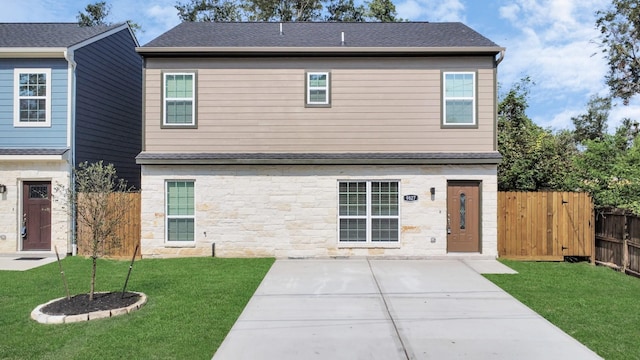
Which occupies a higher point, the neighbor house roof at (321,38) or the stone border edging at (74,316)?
the neighbor house roof at (321,38)

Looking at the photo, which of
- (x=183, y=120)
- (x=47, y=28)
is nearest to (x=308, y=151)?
(x=183, y=120)

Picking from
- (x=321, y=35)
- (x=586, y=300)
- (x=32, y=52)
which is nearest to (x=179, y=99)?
(x=32, y=52)

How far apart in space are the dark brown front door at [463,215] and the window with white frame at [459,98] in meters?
1.79

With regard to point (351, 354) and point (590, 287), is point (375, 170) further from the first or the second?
point (351, 354)

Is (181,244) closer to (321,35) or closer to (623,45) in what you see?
(321,35)

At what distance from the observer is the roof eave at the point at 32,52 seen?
1192cm

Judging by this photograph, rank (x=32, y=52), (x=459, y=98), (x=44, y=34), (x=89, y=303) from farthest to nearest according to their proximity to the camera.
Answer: (x=44, y=34), (x=32, y=52), (x=459, y=98), (x=89, y=303)

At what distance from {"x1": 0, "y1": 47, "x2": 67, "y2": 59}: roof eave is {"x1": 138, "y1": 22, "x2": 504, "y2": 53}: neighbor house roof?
2.72 meters

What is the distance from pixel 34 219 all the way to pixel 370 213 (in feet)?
32.5

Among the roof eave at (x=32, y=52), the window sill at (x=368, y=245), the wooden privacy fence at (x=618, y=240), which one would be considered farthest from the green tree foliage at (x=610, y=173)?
the roof eave at (x=32, y=52)

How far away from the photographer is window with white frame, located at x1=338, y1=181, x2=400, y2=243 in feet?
37.7

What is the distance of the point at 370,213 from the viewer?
37.7 ft

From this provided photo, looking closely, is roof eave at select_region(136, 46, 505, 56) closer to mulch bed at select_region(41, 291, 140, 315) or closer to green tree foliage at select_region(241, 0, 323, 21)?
mulch bed at select_region(41, 291, 140, 315)

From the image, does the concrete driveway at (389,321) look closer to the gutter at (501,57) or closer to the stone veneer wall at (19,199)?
the gutter at (501,57)
